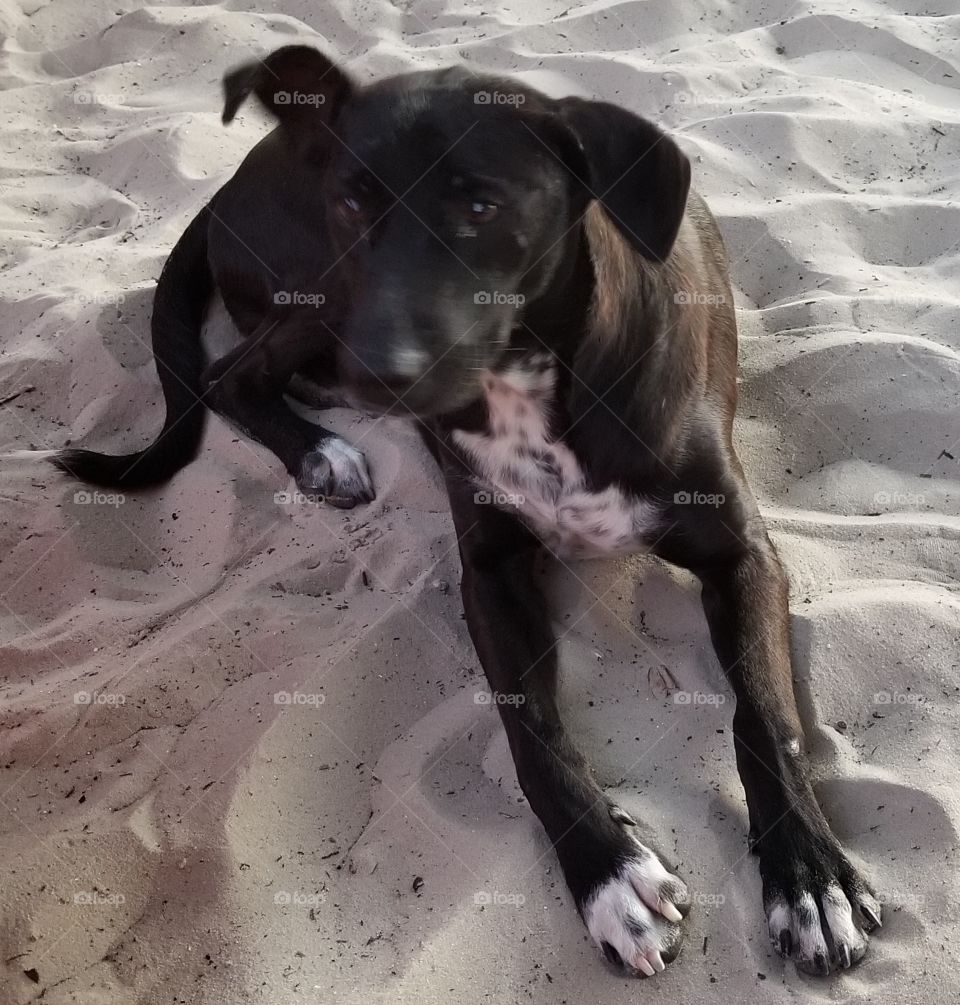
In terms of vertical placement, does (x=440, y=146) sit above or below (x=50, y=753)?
above

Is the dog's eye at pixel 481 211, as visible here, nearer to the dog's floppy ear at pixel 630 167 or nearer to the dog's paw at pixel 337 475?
the dog's floppy ear at pixel 630 167

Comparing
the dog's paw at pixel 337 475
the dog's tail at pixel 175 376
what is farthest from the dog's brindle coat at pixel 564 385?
the dog's tail at pixel 175 376

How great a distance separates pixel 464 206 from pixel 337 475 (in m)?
1.43

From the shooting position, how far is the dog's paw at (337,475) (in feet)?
10.7

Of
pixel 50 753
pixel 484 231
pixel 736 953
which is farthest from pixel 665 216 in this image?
pixel 50 753

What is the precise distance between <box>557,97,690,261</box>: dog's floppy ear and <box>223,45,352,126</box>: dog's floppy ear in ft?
1.72

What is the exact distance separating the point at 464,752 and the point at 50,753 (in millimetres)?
957

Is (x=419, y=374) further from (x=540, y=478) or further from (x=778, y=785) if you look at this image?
(x=778, y=785)

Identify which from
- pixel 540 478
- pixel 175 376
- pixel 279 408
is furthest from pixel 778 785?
pixel 175 376

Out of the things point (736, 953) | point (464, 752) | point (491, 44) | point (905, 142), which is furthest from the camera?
point (491, 44)

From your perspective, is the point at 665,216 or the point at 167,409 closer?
the point at 665,216

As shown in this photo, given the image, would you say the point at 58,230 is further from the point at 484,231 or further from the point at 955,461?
the point at 955,461

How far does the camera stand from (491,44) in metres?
5.06

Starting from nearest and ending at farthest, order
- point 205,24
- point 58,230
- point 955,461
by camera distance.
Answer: point 955,461 → point 58,230 → point 205,24
